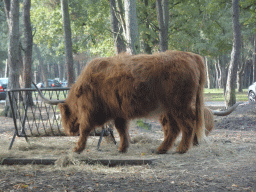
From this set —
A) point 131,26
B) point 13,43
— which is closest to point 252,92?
point 131,26

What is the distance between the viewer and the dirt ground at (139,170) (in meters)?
4.07

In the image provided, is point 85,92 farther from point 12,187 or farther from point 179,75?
point 12,187

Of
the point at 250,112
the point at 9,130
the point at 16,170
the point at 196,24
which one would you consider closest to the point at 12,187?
the point at 16,170

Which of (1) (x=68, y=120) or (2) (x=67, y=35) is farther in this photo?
(2) (x=67, y=35)

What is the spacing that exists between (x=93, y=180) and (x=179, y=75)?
2142 millimetres

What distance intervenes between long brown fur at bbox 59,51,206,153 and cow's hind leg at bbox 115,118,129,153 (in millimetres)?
19

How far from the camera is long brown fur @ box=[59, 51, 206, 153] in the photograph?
17.6 feet

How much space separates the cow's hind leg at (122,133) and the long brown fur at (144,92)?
0.06ft

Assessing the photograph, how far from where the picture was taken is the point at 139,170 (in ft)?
15.9

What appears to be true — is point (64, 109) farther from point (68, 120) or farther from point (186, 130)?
point (186, 130)

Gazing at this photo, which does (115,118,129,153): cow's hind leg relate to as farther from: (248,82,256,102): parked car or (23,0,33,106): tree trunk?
(248,82,256,102): parked car

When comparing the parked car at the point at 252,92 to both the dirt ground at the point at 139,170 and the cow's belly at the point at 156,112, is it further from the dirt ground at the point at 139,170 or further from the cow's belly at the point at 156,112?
the cow's belly at the point at 156,112

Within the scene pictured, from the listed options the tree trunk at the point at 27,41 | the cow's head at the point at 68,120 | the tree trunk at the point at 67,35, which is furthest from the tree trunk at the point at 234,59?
the cow's head at the point at 68,120

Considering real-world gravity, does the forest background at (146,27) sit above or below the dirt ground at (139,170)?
above
